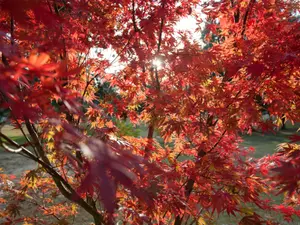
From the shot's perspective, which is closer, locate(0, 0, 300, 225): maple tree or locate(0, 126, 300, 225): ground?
locate(0, 0, 300, 225): maple tree

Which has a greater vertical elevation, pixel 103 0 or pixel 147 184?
pixel 103 0

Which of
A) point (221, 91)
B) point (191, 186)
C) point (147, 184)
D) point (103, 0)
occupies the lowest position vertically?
point (191, 186)

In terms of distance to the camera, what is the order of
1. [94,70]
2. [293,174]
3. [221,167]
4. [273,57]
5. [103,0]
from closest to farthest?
[293,174], [273,57], [221,167], [103,0], [94,70]

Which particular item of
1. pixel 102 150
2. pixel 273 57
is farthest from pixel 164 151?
pixel 102 150

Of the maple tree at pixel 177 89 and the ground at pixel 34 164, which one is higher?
the maple tree at pixel 177 89

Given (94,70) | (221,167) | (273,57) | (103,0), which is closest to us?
(273,57)

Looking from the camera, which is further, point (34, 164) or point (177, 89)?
point (34, 164)

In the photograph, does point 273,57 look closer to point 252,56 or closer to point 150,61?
point 252,56

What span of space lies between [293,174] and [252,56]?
1.07 m

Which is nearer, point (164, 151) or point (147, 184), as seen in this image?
point (147, 184)

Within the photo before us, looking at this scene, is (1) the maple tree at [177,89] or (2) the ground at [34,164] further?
(2) the ground at [34,164]

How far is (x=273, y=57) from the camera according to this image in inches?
63.4

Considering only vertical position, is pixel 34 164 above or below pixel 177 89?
below

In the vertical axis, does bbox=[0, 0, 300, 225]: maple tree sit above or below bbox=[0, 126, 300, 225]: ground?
above
